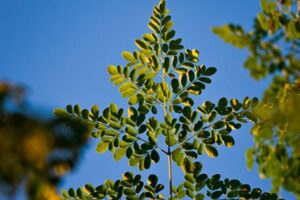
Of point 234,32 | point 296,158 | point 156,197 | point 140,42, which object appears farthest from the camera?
point 140,42

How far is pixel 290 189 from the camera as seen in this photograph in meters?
2.48

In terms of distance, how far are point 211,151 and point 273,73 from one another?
47.1 inches

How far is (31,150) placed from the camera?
169 cm

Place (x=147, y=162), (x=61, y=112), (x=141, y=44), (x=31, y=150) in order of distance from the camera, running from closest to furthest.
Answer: (x=31, y=150) < (x=147, y=162) < (x=61, y=112) < (x=141, y=44)

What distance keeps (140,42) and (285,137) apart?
1966 millimetres

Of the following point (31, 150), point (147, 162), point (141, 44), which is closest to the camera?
point (31, 150)

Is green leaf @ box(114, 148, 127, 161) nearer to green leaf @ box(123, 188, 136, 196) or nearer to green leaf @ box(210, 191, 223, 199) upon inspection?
green leaf @ box(123, 188, 136, 196)

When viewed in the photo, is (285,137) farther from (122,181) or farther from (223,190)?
(122,181)

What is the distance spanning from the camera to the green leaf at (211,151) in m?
3.57

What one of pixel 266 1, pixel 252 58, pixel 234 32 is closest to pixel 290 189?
pixel 252 58

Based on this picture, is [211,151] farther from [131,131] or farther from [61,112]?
[61,112]

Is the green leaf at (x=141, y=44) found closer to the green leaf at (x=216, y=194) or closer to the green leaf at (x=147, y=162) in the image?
the green leaf at (x=147, y=162)

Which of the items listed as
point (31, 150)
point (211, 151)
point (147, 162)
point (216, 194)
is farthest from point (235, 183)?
point (31, 150)

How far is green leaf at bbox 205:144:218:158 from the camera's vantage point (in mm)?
3574
